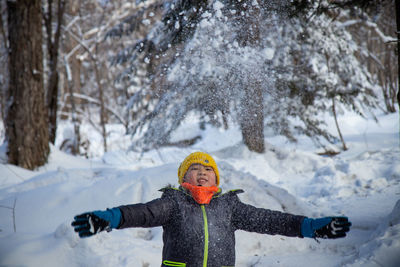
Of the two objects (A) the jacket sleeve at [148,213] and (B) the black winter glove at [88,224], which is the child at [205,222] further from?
(B) the black winter glove at [88,224]

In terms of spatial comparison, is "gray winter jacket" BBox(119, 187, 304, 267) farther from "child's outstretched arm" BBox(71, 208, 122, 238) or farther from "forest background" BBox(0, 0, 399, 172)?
"forest background" BBox(0, 0, 399, 172)

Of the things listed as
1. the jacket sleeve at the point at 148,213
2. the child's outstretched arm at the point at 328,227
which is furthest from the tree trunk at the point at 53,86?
the child's outstretched arm at the point at 328,227

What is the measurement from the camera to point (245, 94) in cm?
401

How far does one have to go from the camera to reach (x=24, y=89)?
5.36 m

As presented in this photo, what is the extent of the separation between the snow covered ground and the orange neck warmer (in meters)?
0.89

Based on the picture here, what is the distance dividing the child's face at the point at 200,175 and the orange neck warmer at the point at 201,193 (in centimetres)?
13

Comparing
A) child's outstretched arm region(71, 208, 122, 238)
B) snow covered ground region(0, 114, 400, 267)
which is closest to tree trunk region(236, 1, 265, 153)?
snow covered ground region(0, 114, 400, 267)

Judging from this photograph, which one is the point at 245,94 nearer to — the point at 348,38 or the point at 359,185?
the point at 359,185

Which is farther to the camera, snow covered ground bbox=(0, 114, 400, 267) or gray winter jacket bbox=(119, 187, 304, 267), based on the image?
snow covered ground bbox=(0, 114, 400, 267)

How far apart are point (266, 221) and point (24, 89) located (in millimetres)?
5368

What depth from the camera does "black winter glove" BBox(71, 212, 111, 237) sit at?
4.57 ft

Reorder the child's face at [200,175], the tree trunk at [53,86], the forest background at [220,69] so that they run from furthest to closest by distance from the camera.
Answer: the tree trunk at [53,86] < the forest background at [220,69] < the child's face at [200,175]

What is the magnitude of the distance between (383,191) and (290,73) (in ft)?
9.94

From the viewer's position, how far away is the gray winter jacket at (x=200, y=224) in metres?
1.75
